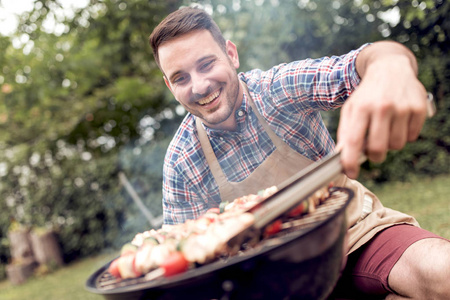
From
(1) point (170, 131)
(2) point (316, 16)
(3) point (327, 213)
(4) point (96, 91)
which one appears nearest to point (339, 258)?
(3) point (327, 213)

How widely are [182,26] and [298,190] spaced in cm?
138

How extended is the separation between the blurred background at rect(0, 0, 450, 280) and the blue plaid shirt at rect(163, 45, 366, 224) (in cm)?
337

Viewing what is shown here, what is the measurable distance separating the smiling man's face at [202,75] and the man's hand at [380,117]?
3.69ft

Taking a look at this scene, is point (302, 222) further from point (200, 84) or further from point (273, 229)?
point (200, 84)

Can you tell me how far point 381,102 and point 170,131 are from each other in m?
6.80

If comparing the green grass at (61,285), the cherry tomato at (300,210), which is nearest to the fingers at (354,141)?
the cherry tomato at (300,210)

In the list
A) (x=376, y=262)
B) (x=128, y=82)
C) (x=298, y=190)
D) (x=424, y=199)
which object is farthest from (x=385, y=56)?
(x=128, y=82)

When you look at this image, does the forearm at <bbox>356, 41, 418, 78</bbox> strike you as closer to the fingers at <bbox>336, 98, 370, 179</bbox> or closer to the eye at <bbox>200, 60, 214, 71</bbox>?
the fingers at <bbox>336, 98, 370, 179</bbox>

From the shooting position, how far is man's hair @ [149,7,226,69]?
211cm

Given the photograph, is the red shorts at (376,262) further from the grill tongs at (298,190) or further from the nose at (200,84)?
the nose at (200,84)

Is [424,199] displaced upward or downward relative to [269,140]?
downward

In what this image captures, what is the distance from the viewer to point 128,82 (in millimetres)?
6535

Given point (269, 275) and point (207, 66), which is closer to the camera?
point (269, 275)

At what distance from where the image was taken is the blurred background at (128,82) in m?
6.15
